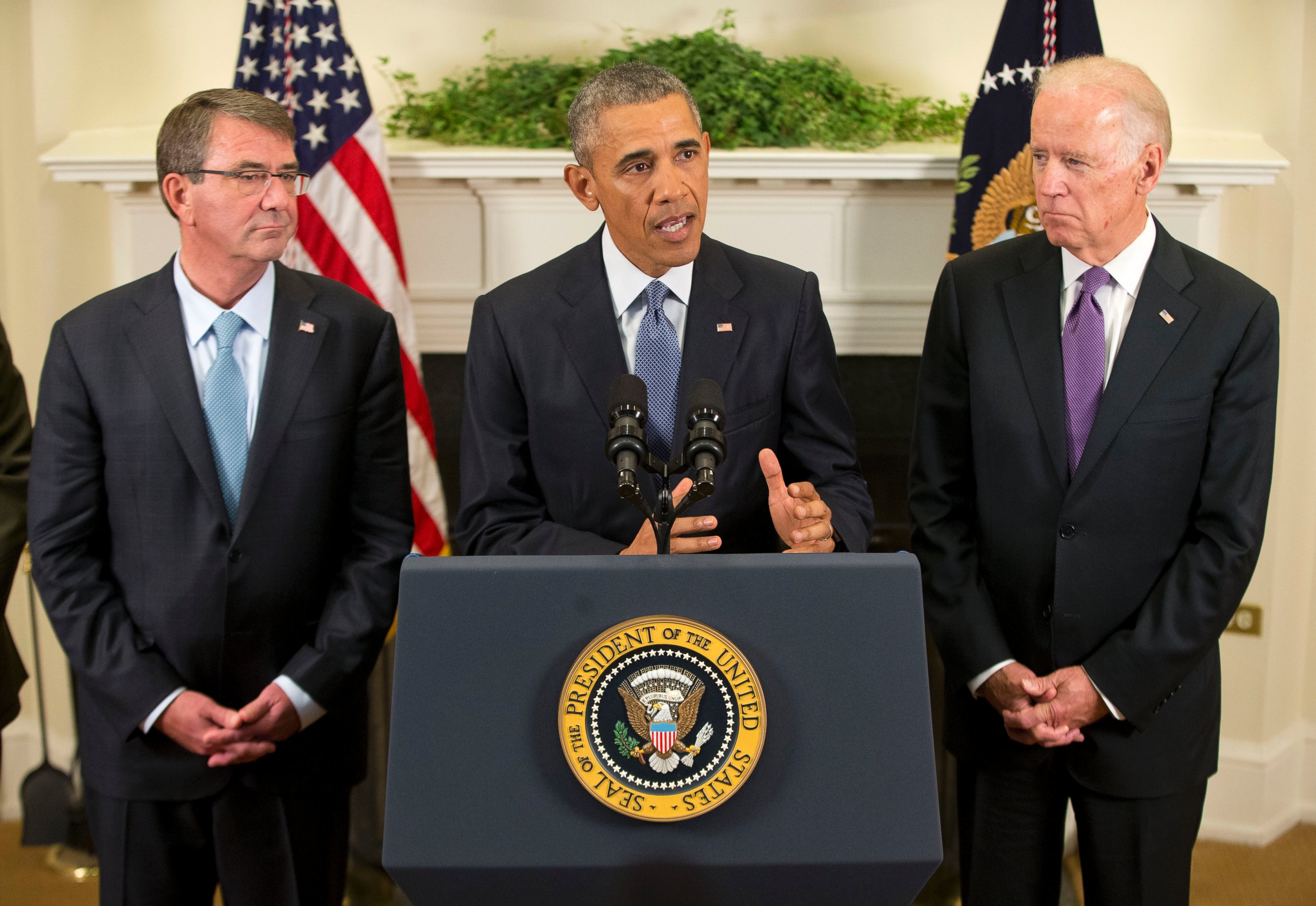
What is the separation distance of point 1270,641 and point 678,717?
2.85 meters

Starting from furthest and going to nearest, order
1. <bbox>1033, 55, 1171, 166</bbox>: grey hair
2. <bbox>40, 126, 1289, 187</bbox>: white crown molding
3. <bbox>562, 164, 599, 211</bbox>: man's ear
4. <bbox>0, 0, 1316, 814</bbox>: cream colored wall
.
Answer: <bbox>0, 0, 1316, 814</bbox>: cream colored wall
<bbox>40, 126, 1289, 187</bbox>: white crown molding
<bbox>562, 164, 599, 211</bbox>: man's ear
<bbox>1033, 55, 1171, 166</bbox>: grey hair

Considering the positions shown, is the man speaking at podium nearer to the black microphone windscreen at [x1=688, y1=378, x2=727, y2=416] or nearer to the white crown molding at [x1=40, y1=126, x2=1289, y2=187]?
the black microphone windscreen at [x1=688, y1=378, x2=727, y2=416]

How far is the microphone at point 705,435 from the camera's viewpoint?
4.39 ft

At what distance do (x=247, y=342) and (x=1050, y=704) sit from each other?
1472 millimetres

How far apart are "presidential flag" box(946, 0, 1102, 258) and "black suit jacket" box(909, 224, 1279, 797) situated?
0.89 meters

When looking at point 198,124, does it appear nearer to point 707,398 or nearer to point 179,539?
point 179,539

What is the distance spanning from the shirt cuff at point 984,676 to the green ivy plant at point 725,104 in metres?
1.75

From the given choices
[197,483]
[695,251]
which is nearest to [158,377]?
[197,483]

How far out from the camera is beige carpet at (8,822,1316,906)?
3135mm

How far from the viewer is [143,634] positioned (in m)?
1.99

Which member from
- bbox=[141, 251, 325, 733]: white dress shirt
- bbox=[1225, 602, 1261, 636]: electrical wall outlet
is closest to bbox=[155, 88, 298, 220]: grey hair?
bbox=[141, 251, 325, 733]: white dress shirt

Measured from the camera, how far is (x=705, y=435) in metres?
1.37

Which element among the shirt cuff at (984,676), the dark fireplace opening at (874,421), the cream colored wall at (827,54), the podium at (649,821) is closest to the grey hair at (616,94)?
the podium at (649,821)

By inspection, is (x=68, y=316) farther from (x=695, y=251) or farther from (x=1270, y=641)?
(x=1270, y=641)
